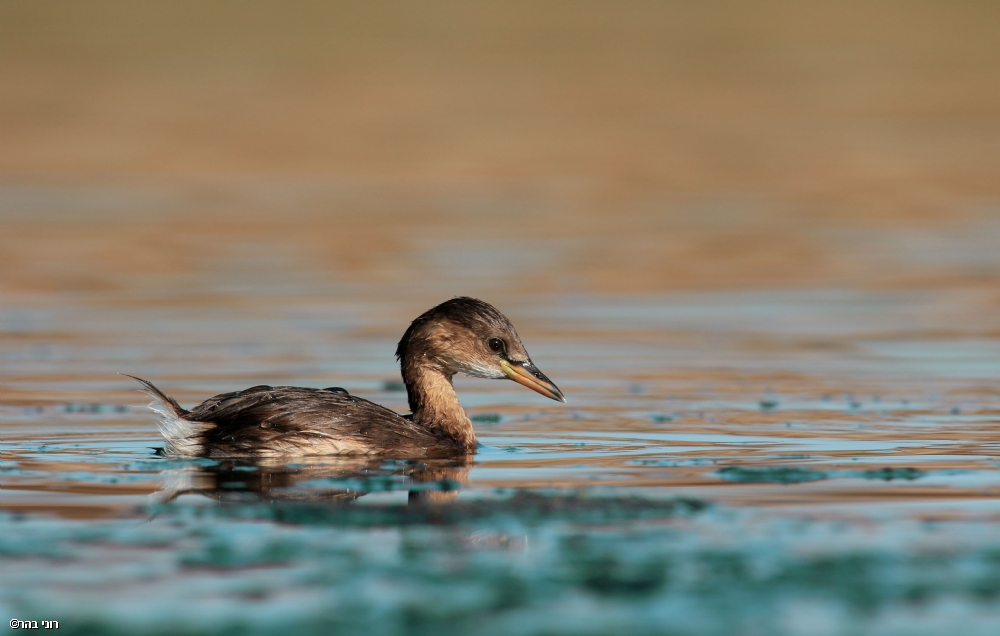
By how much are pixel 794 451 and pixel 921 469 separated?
3.04ft

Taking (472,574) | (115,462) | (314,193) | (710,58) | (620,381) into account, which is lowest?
(472,574)

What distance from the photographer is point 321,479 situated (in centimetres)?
908

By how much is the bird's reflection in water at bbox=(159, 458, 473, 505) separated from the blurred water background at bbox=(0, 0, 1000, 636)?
0.13ft

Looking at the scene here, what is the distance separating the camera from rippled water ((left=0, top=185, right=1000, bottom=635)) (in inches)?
253

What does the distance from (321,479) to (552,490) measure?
49.0 inches

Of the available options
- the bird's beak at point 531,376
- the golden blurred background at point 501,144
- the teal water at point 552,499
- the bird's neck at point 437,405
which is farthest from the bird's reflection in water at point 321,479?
the golden blurred background at point 501,144

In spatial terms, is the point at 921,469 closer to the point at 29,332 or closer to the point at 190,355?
the point at 190,355

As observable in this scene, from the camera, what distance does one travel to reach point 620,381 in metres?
13.1

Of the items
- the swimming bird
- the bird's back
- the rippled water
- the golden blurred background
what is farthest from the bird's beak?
the golden blurred background

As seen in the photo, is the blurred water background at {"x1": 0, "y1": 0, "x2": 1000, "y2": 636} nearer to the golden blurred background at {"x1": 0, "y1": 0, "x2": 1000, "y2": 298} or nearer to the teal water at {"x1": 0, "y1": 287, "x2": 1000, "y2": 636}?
the teal water at {"x1": 0, "y1": 287, "x2": 1000, "y2": 636}

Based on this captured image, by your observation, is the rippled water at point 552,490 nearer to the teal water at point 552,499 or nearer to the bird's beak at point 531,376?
the teal water at point 552,499

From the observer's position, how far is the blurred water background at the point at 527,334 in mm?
6715

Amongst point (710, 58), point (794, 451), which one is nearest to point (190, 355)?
point (794, 451)

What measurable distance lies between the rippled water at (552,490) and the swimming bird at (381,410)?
0.22 metres
